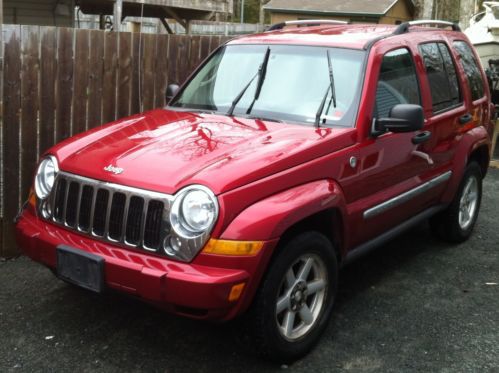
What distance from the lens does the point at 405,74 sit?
4.59m

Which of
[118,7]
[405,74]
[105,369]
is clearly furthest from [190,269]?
[118,7]

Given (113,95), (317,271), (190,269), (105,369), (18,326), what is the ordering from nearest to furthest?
(190,269) < (105,369) < (317,271) < (18,326) < (113,95)

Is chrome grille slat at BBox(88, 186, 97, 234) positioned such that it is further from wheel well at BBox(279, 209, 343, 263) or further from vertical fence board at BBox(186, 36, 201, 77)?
vertical fence board at BBox(186, 36, 201, 77)

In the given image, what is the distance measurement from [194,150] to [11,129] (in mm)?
2170

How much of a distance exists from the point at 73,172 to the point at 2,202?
5.89ft

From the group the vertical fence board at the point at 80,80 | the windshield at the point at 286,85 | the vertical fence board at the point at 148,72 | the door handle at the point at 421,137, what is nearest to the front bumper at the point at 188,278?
the windshield at the point at 286,85

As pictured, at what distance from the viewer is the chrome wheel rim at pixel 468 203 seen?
18.5ft

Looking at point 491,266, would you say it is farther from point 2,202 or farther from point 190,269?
point 2,202

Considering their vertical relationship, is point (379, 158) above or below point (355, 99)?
below

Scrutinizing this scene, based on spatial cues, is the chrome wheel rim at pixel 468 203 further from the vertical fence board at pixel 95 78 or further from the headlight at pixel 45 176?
the headlight at pixel 45 176

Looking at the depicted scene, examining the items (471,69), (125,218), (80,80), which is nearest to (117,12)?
(80,80)

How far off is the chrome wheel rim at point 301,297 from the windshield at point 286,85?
969 millimetres

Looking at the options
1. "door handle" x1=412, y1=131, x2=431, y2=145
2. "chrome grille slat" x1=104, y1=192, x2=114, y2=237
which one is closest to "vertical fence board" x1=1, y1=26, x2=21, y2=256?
"chrome grille slat" x1=104, y1=192, x2=114, y2=237

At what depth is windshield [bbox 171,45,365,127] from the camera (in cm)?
411
